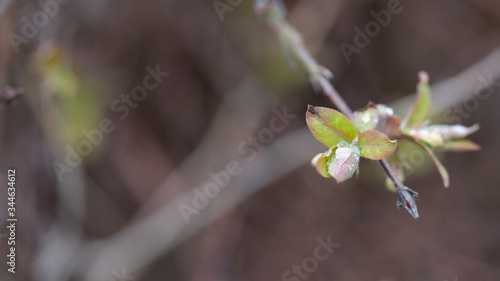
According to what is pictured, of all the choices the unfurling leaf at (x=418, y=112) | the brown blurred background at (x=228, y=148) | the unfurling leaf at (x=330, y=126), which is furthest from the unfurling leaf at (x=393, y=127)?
the brown blurred background at (x=228, y=148)

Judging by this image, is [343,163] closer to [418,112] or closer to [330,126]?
[330,126]

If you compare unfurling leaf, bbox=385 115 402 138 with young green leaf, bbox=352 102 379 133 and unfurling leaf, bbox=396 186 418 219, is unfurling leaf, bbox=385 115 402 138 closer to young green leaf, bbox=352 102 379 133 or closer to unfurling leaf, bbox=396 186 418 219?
young green leaf, bbox=352 102 379 133

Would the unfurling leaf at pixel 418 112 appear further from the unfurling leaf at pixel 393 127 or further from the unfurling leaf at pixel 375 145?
the unfurling leaf at pixel 375 145

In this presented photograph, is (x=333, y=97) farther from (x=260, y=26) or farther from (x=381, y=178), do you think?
(x=381, y=178)

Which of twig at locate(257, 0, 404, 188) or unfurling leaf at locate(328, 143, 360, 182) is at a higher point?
twig at locate(257, 0, 404, 188)

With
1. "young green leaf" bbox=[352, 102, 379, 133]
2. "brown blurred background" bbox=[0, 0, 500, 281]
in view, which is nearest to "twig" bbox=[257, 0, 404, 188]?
"young green leaf" bbox=[352, 102, 379, 133]

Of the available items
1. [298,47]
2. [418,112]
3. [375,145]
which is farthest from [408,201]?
[298,47]
